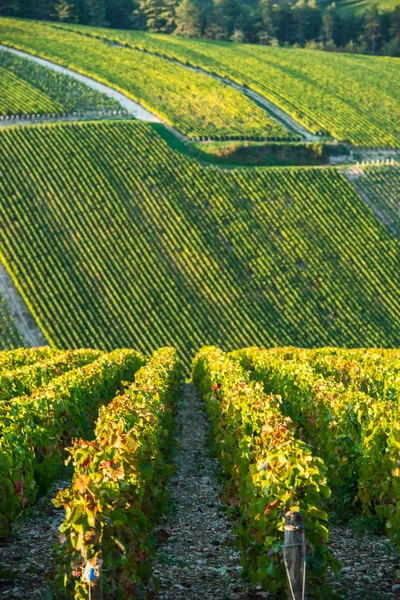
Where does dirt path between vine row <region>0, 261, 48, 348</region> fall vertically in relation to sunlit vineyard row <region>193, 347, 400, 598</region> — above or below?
below

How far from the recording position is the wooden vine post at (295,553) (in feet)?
30.6

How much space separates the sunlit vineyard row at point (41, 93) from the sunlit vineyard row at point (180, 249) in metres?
8.19

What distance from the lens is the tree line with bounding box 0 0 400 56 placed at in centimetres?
14225

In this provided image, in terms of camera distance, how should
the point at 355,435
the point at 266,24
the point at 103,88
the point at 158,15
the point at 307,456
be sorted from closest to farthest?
the point at 307,456 → the point at 355,435 → the point at 103,88 → the point at 266,24 → the point at 158,15

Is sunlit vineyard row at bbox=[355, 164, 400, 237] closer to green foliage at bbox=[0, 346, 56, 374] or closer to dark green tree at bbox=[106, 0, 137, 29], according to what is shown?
green foliage at bbox=[0, 346, 56, 374]

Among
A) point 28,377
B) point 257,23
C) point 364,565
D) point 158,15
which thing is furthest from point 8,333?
point 257,23

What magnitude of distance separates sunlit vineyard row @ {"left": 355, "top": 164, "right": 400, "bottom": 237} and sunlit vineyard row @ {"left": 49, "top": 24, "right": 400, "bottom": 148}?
9093 millimetres

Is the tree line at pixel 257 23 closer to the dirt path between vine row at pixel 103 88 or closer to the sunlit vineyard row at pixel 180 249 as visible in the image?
the dirt path between vine row at pixel 103 88

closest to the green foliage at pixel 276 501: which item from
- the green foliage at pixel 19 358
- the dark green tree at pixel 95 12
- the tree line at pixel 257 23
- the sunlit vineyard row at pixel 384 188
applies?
the green foliage at pixel 19 358

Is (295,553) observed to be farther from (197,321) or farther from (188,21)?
(188,21)

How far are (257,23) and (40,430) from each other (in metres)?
138

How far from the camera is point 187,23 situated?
142 m

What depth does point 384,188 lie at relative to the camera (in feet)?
262

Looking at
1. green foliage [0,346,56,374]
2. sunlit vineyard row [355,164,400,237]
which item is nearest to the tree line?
sunlit vineyard row [355,164,400,237]
